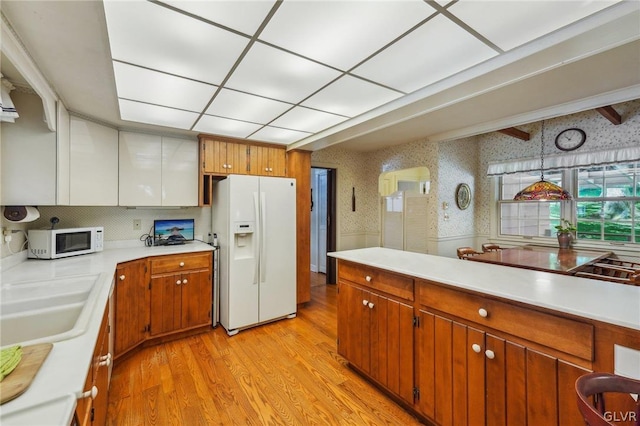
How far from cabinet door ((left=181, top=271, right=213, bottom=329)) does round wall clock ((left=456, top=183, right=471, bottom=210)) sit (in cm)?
397

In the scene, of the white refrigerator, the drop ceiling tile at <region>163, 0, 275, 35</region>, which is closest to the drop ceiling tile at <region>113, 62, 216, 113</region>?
the drop ceiling tile at <region>163, 0, 275, 35</region>

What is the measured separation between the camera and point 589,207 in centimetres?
413

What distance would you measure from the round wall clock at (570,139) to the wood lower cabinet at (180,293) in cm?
518

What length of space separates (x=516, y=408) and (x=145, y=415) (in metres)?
2.21

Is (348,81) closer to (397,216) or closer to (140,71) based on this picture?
(140,71)

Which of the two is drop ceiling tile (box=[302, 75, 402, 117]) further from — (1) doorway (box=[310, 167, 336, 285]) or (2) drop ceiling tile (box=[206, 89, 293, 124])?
(1) doorway (box=[310, 167, 336, 285])

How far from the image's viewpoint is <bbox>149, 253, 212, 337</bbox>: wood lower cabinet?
2799 mm

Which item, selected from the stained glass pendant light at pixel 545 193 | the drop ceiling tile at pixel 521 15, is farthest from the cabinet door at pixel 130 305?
the stained glass pendant light at pixel 545 193

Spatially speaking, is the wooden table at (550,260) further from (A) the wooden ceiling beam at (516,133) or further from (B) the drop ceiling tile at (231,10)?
(B) the drop ceiling tile at (231,10)

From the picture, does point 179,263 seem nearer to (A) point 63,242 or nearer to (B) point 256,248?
(B) point 256,248

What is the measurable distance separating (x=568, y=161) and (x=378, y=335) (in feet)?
13.4

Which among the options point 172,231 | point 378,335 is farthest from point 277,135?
point 378,335

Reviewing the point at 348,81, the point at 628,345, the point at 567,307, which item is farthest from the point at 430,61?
the point at 628,345

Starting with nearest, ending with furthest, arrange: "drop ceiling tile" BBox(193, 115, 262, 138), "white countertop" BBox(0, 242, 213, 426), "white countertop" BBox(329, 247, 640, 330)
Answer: "white countertop" BBox(0, 242, 213, 426) → "white countertop" BBox(329, 247, 640, 330) → "drop ceiling tile" BBox(193, 115, 262, 138)
